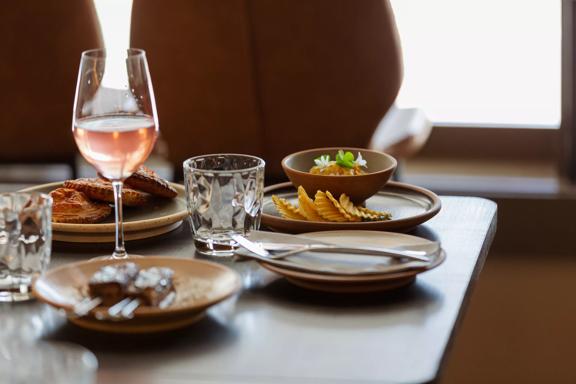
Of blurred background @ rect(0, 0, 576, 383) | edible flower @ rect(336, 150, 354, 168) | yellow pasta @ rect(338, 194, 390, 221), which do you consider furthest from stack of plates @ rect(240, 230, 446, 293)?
blurred background @ rect(0, 0, 576, 383)

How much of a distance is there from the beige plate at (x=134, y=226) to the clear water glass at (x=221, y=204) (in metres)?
0.05

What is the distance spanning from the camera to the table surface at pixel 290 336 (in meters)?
0.91

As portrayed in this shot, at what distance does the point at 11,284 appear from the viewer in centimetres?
110

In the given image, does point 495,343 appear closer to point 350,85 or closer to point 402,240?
point 350,85

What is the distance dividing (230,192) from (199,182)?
1.4 inches

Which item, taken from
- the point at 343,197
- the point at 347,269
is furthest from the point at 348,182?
the point at 347,269

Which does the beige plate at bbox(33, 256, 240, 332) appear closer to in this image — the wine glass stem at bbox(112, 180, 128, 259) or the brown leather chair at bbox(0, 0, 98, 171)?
the wine glass stem at bbox(112, 180, 128, 259)

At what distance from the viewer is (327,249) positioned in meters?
1.16

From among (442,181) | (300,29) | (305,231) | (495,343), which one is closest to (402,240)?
(305,231)

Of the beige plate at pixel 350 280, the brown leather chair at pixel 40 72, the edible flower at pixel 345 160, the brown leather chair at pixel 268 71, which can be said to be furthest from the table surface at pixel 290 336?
the brown leather chair at pixel 40 72

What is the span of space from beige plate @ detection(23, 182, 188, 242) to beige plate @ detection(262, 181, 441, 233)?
11 centimetres

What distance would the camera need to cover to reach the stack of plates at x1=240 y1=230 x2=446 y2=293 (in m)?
1.09

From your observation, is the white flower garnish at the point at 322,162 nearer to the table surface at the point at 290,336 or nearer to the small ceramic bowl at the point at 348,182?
the small ceramic bowl at the point at 348,182

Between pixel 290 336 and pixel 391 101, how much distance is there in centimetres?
131
